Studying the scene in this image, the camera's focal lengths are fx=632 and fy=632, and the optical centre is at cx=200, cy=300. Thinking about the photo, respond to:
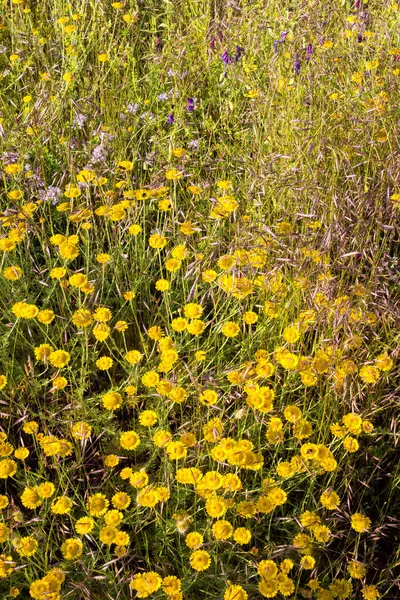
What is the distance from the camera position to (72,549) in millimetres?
1329

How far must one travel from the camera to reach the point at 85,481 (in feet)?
5.47

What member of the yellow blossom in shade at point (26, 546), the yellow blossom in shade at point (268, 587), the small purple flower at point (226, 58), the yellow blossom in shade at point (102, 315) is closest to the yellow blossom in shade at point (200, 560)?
the yellow blossom in shade at point (268, 587)

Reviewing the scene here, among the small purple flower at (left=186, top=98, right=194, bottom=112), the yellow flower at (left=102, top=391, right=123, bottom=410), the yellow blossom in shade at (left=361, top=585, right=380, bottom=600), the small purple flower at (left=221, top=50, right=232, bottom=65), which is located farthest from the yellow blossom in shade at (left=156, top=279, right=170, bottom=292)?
the small purple flower at (left=221, top=50, right=232, bottom=65)

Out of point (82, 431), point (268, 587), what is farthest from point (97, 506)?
point (268, 587)

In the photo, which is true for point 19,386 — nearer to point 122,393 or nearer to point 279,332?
point 122,393

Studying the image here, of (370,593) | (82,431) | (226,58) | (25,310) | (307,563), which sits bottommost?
(370,593)

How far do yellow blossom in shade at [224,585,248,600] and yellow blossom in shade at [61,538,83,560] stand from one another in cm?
32

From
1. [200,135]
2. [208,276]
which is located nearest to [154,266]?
[208,276]

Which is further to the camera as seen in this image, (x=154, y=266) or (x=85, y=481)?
(x=154, y=266)

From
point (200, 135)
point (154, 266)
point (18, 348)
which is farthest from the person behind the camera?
point (200, 135)

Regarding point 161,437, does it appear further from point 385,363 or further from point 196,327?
point 385,363

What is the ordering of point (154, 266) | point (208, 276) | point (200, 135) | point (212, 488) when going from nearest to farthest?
point (212, 488), point (208, 276), point (154, 266), point (200, 135)

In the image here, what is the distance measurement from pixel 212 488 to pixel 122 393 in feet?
1.70

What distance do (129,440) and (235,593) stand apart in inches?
17.0
